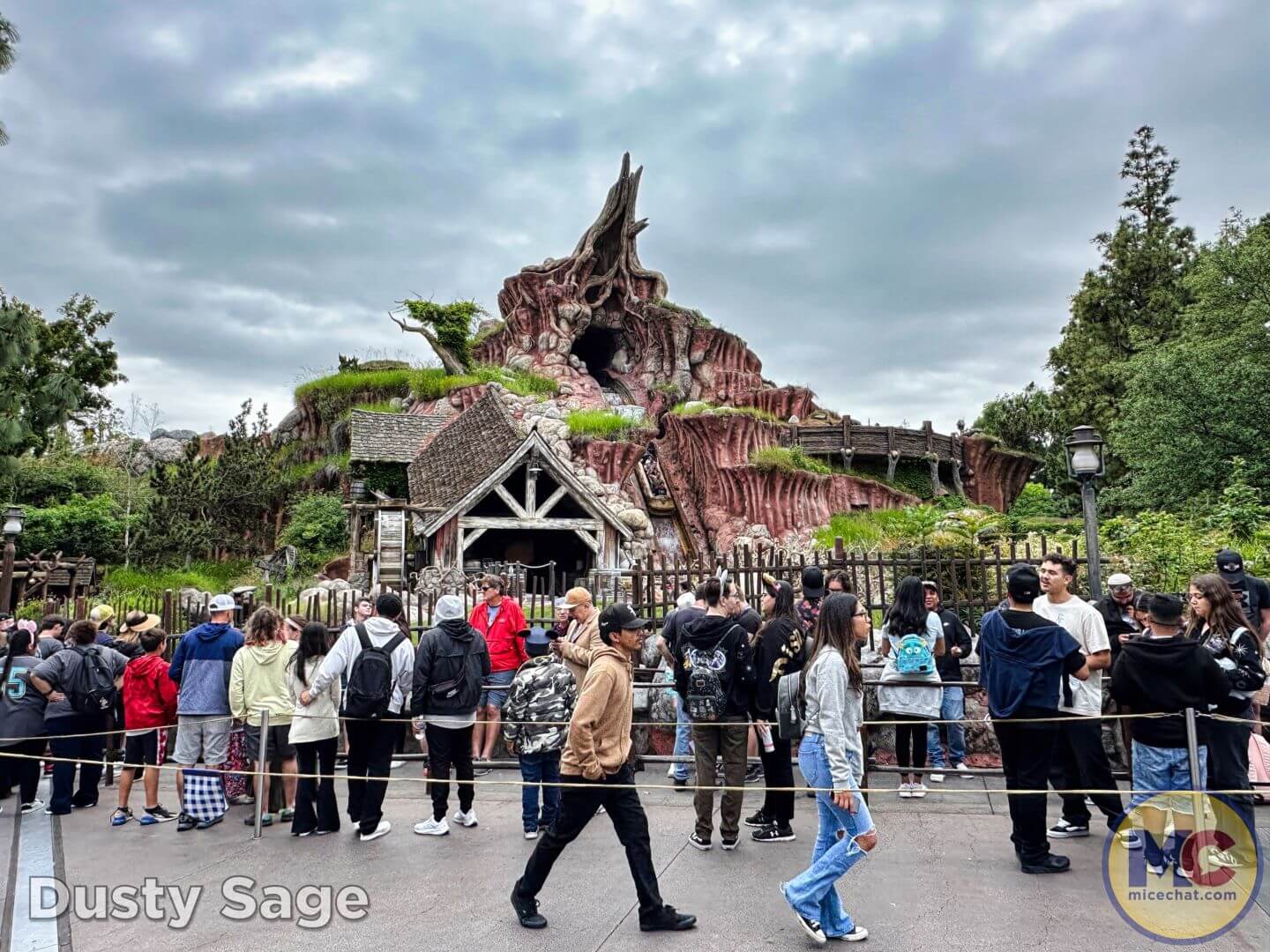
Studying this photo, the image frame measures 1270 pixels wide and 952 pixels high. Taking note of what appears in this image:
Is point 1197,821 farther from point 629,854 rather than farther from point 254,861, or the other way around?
point 254,861

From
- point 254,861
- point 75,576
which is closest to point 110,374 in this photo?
point 75,576

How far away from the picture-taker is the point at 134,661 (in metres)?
7.00

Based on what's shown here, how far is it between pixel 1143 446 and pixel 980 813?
63.0 feet

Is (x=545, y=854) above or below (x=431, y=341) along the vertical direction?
below

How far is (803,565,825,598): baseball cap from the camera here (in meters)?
6.35

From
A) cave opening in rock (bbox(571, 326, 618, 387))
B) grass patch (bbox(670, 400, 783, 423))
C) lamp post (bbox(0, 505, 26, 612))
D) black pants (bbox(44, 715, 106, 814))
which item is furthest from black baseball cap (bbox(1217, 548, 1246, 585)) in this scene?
cave opening in rock (bbox(571, 326, 618, 387))

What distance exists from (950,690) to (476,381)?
35.7m

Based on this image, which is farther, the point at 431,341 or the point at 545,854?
the point at 431,341

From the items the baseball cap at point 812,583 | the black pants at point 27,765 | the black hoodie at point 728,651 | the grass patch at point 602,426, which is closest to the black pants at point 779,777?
the black hoodie at point 728,651

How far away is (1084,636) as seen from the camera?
523cm

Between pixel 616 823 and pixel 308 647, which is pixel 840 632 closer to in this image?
pixel 616 823

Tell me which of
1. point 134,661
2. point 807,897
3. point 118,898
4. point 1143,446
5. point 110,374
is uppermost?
point 110,374

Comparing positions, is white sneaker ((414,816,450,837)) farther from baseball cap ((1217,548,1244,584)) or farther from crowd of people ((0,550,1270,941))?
baseball cap ((1217,548,1244,584))

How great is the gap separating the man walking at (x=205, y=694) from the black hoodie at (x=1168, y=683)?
260 inches
